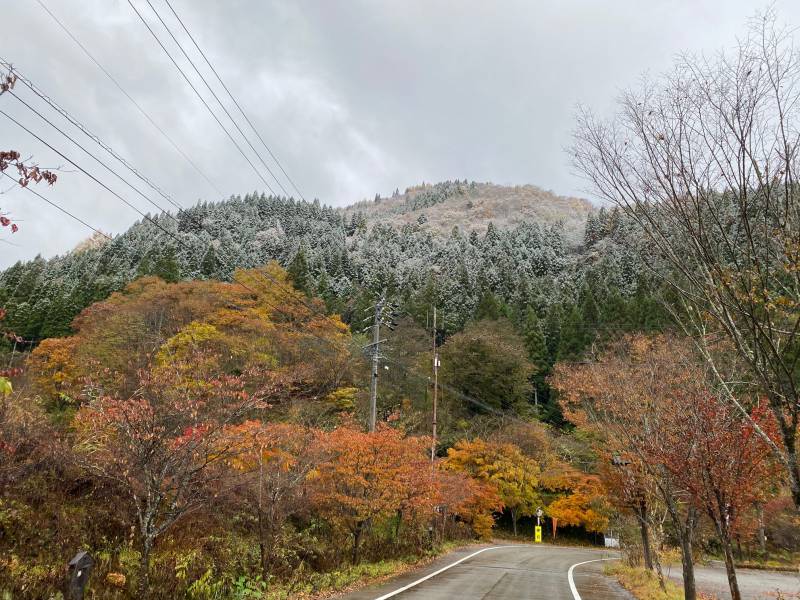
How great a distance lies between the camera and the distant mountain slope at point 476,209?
130 metres

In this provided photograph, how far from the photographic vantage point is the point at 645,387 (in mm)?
11633

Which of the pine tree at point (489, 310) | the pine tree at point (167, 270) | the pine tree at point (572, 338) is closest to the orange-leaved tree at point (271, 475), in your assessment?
the pine tree at point (572, 338)

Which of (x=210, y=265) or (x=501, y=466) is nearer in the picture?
(x=501, y=466)

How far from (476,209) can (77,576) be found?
145 meters

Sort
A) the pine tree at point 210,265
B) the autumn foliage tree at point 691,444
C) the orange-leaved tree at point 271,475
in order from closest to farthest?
the autumn foliage tree at point 691,444, the orange-leaved tree at point 271,475, the pine tree at point 210,265

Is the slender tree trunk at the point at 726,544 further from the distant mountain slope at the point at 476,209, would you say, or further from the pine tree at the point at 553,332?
the distant mountain slope at the point at 476,209

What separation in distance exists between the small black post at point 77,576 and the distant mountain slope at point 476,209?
10813 centimetres

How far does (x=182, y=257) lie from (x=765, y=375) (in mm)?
72361

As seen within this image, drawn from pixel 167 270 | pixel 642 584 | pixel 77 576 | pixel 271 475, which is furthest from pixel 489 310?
pixel 77 576

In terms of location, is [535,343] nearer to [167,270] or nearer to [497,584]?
[497,584]

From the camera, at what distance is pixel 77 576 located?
4.63 metres

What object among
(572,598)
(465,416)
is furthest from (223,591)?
(465,416)

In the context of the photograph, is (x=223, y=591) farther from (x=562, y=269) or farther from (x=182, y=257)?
(x=562, y=269)

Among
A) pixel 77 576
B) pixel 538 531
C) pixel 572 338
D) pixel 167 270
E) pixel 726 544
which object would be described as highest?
pixel 167 270
